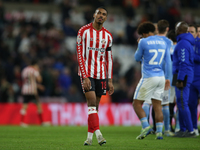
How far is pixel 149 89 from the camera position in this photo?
8031mm

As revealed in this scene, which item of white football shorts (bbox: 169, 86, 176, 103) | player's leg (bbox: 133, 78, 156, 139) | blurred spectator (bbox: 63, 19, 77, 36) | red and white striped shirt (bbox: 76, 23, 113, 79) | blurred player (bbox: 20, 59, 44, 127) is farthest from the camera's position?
blurred spectator (bbox: 63, 19, 77, 36)

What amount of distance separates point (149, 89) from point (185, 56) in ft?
3.88

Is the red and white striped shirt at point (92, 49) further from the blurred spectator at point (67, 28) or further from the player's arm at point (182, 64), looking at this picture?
the blurred spectator at point (67, 28)

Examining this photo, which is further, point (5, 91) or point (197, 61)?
point (5, 91)

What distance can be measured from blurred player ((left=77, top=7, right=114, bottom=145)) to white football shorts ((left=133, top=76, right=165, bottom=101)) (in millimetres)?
1159

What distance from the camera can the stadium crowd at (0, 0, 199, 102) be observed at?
16750 millimetres

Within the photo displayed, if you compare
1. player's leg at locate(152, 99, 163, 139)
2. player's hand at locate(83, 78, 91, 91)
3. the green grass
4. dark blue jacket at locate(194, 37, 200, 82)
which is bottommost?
the green grass

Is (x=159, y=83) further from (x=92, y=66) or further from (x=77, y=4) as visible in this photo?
(x=77, y=4)

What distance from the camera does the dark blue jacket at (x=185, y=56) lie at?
8563 mm

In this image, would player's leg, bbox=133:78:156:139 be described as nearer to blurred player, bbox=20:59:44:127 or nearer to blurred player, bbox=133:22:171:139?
blurred player, bbox=133:22:171:139

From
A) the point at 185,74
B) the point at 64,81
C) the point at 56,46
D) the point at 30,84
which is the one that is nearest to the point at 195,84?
the point at 185,74

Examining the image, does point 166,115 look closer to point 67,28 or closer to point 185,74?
point 185,74

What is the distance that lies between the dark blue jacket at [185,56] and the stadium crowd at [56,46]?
8.84 meters

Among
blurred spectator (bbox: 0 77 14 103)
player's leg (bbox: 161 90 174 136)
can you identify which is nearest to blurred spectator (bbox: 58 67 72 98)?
blurred spectator (bbox: 0 77 14 103)
